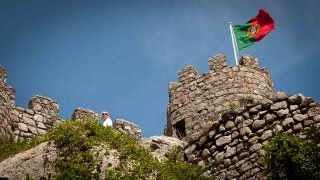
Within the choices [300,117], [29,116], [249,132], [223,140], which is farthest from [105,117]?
[300,117]

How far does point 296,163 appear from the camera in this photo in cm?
1068

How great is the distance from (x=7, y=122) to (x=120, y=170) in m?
4.95

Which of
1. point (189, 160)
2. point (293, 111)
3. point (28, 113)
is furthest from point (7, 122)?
point (293, 111)

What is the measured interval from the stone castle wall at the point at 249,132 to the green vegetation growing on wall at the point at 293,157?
469 millimetres

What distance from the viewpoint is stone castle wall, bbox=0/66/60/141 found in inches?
592

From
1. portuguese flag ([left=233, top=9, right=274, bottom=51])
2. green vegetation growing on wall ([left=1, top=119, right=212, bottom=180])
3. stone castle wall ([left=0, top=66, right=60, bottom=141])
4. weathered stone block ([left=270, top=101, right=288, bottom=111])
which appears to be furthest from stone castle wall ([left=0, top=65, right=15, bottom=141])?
portuguese flag ([left=233, top=9, right=274, bottom=51])

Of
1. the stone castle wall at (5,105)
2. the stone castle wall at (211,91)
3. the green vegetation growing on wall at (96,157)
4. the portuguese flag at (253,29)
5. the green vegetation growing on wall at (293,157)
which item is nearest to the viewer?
the green vegetation growing on wall at (293,157)

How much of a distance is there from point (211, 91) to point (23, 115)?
6609 millimetres

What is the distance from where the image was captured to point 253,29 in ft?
72.9

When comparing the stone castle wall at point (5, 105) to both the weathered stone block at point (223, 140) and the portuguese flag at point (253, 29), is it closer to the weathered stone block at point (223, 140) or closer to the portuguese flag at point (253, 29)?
the weathered stone block at point (223, 140)

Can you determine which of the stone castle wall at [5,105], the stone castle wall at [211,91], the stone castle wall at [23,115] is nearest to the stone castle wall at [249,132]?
Answer: the stone castle wall at [5,105]

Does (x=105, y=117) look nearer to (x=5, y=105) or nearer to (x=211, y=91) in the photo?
(x=5, y=105)

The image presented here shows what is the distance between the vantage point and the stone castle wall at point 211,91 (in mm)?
19578

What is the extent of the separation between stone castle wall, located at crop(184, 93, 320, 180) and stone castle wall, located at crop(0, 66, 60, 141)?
477 cm
